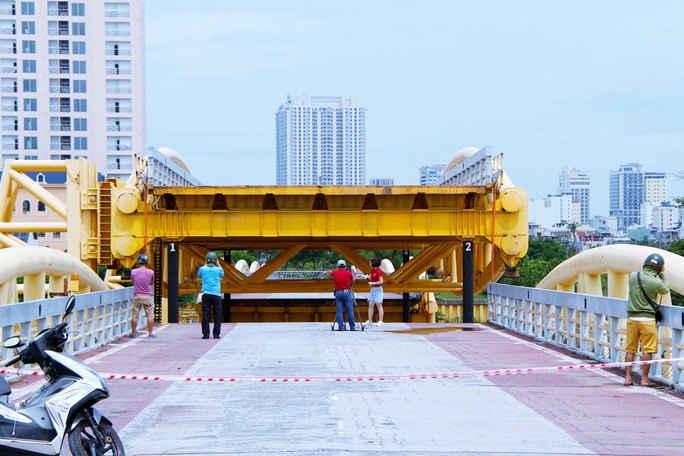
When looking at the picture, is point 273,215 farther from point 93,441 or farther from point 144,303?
point 93,441

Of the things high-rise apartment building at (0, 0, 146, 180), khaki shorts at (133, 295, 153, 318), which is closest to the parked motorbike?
khaki shorts at (133, 295, 153, 318)

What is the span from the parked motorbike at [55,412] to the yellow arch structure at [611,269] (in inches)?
421

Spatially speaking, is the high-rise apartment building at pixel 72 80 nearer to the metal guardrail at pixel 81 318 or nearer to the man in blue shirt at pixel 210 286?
the metal guardrail at pixel 81 318

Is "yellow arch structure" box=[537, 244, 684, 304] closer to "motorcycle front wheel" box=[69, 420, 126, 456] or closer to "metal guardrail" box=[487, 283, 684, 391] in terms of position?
"metal guardrail" box=[487, 283, 684, 391]

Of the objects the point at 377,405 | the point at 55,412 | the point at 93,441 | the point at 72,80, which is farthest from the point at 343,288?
the point at 72,80

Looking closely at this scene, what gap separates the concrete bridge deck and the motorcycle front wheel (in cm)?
88

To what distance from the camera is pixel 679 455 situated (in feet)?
27.6

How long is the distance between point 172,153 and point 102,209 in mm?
12172

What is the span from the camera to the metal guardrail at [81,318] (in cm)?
1365

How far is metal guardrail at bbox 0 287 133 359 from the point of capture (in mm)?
13648

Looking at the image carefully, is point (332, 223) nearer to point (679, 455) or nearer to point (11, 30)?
point (679, 455)

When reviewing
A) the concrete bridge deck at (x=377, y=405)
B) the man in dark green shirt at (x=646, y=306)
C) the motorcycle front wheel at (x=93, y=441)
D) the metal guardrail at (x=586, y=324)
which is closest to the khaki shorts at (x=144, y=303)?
the concrete bridge deck at (x=377, y=405)

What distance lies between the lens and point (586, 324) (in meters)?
16.9

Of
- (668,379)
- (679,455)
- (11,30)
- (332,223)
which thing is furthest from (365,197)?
(11,30)
